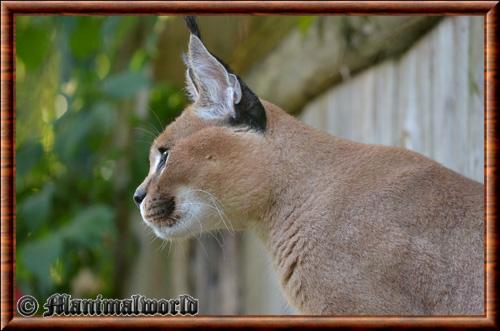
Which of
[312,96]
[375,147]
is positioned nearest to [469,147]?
[375,147]

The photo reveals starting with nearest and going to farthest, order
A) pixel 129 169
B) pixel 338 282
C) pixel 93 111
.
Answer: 1. pixel 338 282
2. pixel 93 111
3. pixel 129 169

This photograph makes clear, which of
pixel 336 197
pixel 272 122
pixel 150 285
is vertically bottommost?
pixel 150 285

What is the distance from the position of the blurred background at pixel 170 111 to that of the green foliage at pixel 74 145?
0.02 metres

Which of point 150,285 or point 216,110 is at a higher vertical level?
point 216,110

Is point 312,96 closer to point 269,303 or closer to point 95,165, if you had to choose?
point 269,303

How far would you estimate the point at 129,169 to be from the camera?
923cm

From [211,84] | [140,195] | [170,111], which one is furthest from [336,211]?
[170,111]

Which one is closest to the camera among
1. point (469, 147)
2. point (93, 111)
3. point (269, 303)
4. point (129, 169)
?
point (469, 147)

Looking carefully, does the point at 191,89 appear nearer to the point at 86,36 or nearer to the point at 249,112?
the point at 249,112

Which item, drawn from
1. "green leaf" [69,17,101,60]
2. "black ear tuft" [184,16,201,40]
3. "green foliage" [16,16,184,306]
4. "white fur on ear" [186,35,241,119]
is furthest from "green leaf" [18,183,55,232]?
"black ear tuft" [184,16,201,40]

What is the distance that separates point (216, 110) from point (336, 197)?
2.42ft

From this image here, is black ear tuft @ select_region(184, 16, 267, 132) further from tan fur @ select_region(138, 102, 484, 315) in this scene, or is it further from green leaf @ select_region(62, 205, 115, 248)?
green leaf @ select_region(62, 205, 115, 248)

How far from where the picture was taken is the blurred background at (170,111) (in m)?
5.55

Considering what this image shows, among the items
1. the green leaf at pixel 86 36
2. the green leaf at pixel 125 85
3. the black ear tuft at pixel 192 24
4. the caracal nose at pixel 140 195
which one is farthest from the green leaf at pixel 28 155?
the black ear tuft at pixel 192 24
